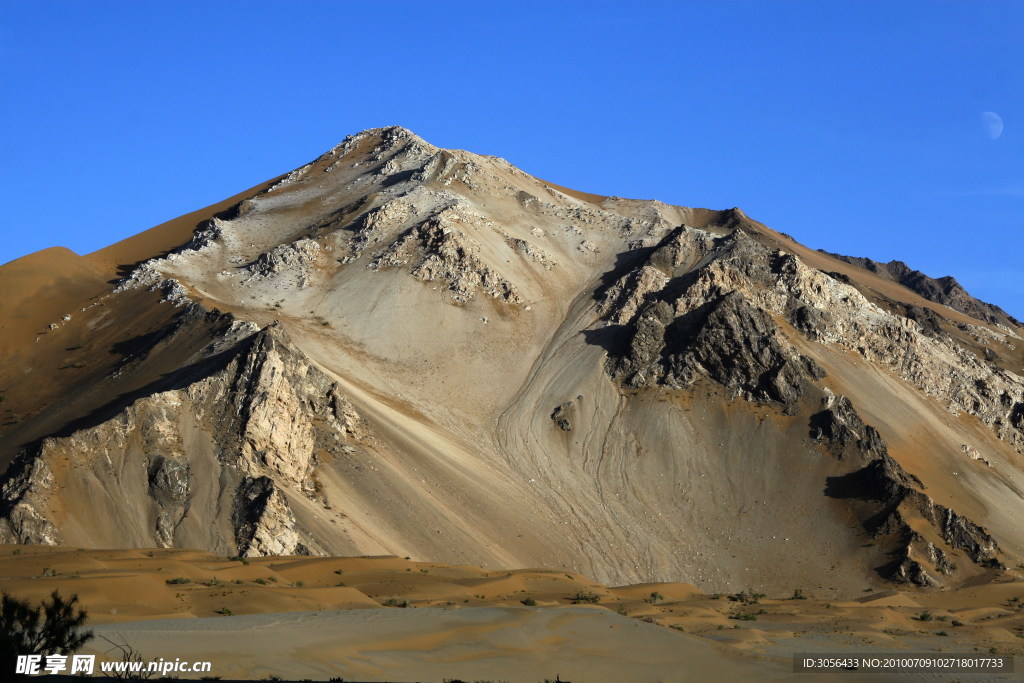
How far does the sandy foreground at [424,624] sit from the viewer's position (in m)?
26.8

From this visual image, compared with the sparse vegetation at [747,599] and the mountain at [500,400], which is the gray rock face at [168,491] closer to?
the mountain at [500,400]

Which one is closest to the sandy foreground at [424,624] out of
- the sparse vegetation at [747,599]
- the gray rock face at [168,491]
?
the sparse vegetation at [747,599]

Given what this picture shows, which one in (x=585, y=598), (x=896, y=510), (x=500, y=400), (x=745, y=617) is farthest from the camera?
(x=500, y=400)

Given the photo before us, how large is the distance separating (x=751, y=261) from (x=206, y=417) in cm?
5085

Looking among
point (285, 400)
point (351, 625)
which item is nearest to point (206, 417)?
point (285, 400)

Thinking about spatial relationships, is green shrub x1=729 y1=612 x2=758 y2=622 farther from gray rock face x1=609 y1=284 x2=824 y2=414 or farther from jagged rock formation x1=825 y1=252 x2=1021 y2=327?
jagged rock formation x1=825 y1=252 x2=1021 y2=327

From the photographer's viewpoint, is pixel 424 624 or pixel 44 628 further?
pixel 424 624

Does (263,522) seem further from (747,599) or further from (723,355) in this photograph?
(723,355)

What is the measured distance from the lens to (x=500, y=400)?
83.6 m

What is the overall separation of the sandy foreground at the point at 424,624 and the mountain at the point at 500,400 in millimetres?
15836

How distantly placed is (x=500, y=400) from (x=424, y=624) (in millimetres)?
52738

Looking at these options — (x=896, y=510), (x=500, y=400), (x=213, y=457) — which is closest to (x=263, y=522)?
(x=213, y=457)

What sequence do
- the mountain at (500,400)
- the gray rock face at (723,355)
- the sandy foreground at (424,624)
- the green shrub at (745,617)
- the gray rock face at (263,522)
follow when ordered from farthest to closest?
the gray rock face at (723,355), the mountain at (500,400), the gray rock face at (263,522), the green shrub at (745,617), the sandy foreground at (424,624)

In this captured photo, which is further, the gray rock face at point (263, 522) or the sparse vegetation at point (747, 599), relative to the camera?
the gray rock face at point (263, 522)
